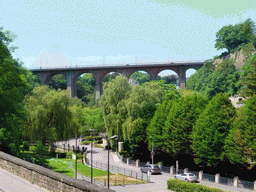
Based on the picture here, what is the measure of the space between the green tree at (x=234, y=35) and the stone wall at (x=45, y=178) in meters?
86.3

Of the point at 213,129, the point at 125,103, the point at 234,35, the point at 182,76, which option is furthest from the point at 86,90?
the point at 213,129

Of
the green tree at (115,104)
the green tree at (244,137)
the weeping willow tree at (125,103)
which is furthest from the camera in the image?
the green tree at (115,104)

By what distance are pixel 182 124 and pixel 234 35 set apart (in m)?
66.0

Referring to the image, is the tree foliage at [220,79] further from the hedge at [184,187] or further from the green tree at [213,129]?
the hedge at [184,187]

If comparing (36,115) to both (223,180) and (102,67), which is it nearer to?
(223,180)

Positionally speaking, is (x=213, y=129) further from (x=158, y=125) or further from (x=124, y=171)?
(x=124, y=171)

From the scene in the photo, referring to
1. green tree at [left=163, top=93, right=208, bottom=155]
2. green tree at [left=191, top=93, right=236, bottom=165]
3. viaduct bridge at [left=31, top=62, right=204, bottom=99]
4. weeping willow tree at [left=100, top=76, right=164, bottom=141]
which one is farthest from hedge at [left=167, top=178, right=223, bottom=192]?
viaduct bridge at [left=31, top=62, right=204, bottom=99]

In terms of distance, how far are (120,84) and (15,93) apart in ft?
77.5

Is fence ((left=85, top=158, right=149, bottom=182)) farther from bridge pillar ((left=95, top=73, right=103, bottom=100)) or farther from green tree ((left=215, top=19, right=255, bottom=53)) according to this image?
green tree ((left=215, top=19, right=255, bottom=53))

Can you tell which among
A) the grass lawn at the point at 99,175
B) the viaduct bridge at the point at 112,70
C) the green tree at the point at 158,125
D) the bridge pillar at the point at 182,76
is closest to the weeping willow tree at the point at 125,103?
the green tree at the point at 158,125

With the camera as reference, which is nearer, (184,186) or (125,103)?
(184,186)

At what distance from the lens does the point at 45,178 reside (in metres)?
13.6

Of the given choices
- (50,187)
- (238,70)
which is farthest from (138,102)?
(238,70)

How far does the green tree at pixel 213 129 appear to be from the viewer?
35.1 metres
